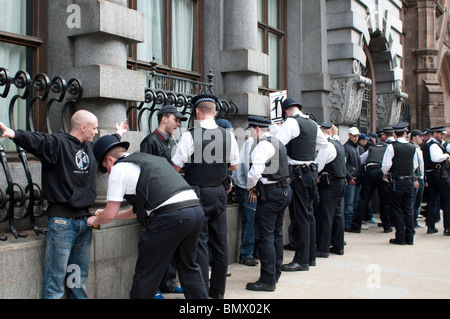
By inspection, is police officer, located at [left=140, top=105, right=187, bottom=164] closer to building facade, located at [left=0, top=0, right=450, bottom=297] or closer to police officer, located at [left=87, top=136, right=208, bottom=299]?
building facade, located at [left=0, top=0, right=450, bottom=297]

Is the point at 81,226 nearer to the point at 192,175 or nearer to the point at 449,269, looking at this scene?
the point at 192,175

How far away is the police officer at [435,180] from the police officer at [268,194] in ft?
18.0

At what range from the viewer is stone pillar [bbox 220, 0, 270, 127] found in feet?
28.1

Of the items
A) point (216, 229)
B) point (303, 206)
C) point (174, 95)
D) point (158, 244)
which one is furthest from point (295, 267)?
point (158, 244)

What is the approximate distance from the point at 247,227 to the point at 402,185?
3373mm

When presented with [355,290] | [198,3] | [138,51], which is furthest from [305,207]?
[198,3]

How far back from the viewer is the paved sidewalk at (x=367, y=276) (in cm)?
586

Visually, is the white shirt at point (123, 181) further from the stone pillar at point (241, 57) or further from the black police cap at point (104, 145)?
the stone pillar at point (241, 57)

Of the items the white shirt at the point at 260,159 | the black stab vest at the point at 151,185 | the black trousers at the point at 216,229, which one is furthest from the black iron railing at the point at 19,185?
the white shirt at the point at 260,159

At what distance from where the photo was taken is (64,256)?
4.21m

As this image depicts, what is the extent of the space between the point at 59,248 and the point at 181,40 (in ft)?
16.8

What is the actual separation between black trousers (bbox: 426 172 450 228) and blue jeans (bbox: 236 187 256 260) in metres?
4.92

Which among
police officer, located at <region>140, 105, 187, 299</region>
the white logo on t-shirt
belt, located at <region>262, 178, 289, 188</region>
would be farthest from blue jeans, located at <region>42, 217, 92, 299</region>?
belt, located at <region>262, 178, 289, 188</region>
